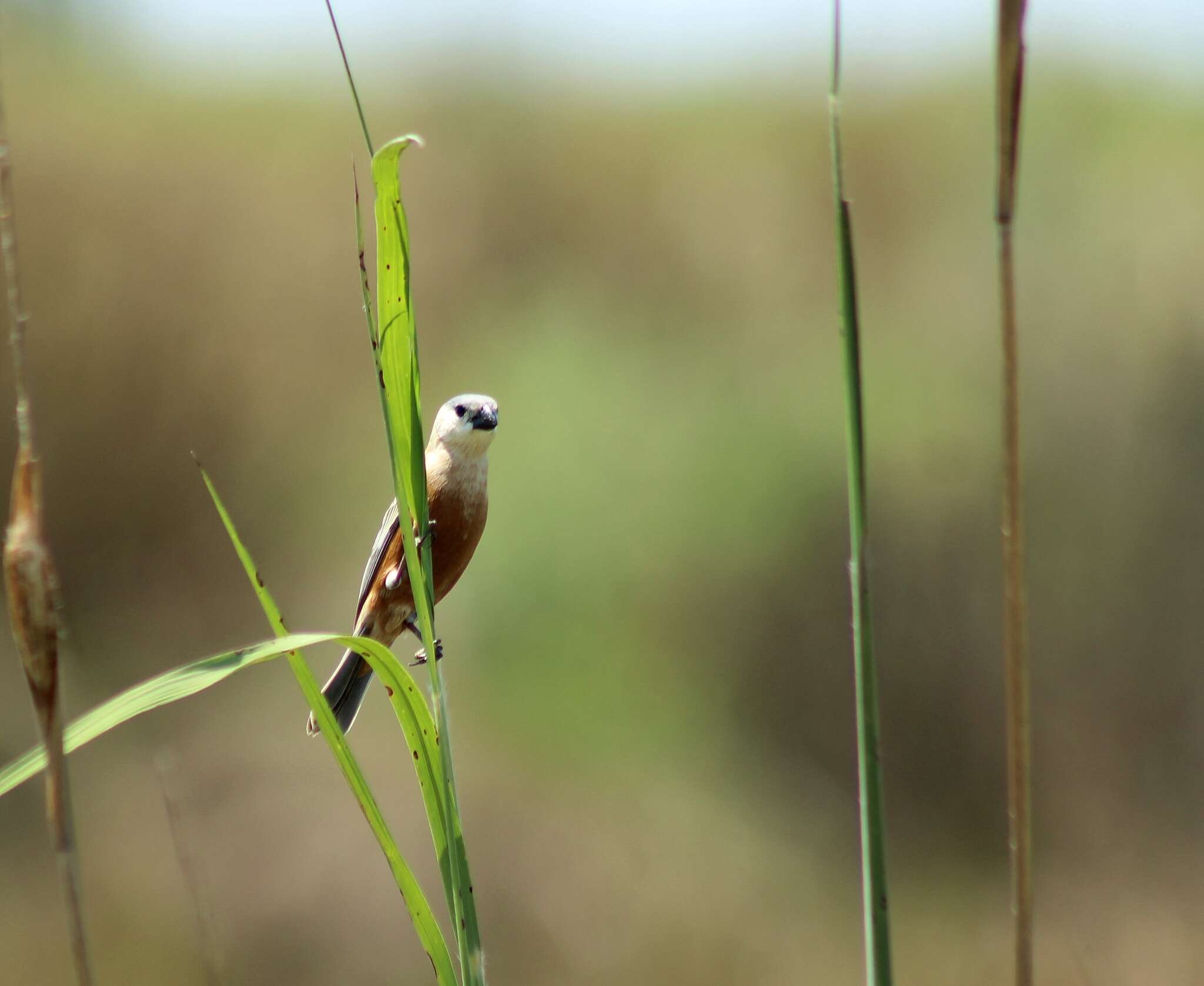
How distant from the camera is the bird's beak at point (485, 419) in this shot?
7.50ft

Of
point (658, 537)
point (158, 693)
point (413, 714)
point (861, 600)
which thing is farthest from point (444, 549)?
point (658, 537)

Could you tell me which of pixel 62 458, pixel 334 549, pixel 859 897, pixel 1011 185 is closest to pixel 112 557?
pixel 62 458

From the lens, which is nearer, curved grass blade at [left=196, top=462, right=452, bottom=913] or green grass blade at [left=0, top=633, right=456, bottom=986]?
green grass blade at [left=0, top=633, right=456, bottom=986]

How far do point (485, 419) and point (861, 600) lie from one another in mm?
1525

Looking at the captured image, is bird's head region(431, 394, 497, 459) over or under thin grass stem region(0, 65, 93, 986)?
under

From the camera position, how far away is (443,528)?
2309 mm

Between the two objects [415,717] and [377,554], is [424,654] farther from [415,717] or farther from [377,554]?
[377,554]

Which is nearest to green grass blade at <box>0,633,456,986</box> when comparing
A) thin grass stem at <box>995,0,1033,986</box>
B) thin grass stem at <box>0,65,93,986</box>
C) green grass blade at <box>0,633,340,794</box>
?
green grass blade at <box>0,633,340,794</box>

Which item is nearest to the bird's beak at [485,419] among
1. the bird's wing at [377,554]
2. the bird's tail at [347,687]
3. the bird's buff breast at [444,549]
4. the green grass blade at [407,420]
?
the bird's buff breast at [444,549]

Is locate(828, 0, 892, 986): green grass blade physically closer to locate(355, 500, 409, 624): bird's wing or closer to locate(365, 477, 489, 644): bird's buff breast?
locate(365, 477, 489, 644): bird's buff breast

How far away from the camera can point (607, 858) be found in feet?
26.9

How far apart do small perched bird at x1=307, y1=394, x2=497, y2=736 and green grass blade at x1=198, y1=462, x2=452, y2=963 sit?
910 mm

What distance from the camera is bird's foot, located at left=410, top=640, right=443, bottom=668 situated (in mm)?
1441

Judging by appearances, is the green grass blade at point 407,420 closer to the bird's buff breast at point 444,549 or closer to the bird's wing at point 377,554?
the bird's buff breast at point 444,549
